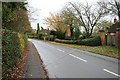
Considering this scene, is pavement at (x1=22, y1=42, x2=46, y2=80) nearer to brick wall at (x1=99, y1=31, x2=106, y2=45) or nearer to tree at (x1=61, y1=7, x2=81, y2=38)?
brick wall at (x1=99, y1=31, x2=106, y2=45)

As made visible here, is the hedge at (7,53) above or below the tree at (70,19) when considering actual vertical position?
below

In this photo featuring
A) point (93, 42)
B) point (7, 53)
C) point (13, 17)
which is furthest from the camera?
point (93, 42)

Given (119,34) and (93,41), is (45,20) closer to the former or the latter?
(93,41)

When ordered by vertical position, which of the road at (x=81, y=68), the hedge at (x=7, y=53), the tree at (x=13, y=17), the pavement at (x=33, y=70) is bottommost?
the road at (x=81, y=68)

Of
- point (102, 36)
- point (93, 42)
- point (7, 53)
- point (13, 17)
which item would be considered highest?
point (13, 17)

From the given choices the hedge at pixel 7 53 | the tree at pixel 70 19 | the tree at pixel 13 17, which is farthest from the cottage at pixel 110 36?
the hedge at pixel 7 53

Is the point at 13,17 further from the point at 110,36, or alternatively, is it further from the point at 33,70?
the point at 110,36

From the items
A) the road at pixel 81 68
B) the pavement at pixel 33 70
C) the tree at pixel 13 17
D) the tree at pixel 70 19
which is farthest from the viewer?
the tree at pixel 70 19

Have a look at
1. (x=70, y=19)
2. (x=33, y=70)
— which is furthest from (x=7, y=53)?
(x=70, y=19)

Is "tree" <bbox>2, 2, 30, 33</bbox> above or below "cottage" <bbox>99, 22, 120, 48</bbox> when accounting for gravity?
above

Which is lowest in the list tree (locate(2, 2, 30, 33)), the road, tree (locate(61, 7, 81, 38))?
the road

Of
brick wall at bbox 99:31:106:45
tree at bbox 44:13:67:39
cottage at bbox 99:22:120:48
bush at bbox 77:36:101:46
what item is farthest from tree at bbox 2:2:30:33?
tree at bbox 44:13:67:39

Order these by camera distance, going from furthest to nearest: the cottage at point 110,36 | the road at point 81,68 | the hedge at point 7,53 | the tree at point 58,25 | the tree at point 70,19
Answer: the tree at point 58,25, the tree at point 70,19, the cottage at point 110,36, the road at point 81,68, the hedge at point 7,53

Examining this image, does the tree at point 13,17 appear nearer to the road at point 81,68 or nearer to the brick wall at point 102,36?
the road at point 81,68
